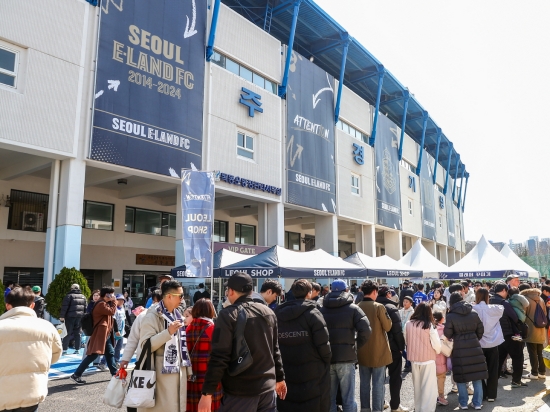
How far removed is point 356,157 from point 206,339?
25.0m

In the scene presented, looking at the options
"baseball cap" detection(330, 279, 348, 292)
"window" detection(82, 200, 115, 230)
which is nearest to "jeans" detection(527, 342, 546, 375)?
"baseball cap" detection(330, 279, 348, 292)

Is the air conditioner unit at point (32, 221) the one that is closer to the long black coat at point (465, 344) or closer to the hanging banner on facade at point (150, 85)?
the hanging banner on facade at point (150, 85)

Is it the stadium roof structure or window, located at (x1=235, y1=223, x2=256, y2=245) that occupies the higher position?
the stadium roof structure

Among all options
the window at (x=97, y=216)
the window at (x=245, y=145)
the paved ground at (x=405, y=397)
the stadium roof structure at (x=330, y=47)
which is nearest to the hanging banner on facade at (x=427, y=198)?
the stadium roof structure at (x=330, y=47)

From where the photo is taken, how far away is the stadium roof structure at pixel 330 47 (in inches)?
970

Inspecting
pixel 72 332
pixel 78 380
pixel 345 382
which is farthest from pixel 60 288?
pixel 345 382

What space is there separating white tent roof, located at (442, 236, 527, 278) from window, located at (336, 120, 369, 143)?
41.2 ft

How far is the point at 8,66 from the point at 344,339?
12956 mm

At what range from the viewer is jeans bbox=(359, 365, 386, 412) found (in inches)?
241

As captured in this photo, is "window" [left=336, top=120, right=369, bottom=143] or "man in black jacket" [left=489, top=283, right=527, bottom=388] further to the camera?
"window" [left=336, top=120, right=369, bottom=143]

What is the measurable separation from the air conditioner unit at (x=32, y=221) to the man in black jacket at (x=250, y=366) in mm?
16926

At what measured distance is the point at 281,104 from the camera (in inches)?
902

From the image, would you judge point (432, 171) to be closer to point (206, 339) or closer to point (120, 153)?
point (120, 153)

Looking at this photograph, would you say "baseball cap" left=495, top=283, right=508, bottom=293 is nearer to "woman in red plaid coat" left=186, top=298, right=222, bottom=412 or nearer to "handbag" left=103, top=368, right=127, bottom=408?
"woman in red plaid coat" left=186, top=298, right=222, bottom=412
